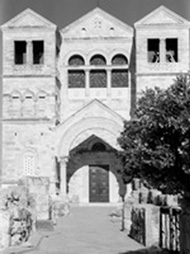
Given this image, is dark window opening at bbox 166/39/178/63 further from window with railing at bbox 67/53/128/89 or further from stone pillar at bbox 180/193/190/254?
stone pillar at bbox 180/193/190/254

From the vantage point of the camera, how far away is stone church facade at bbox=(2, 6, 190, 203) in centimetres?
3741

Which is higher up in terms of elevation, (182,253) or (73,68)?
(73,68)

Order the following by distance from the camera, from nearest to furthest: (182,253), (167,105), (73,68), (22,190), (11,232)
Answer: (167,105), (182,253), (11,232), (22,190), (73,68)

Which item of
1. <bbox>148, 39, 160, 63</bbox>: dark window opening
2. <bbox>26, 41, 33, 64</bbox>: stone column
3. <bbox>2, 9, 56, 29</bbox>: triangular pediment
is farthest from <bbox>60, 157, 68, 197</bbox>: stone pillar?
<bbox>148, 39, 160, 63</bbox>: dark window opening

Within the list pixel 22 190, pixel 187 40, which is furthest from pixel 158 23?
pixel 22 190

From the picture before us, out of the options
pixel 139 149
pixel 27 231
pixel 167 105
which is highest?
pixel 167 105

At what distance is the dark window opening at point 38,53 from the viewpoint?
131 ft

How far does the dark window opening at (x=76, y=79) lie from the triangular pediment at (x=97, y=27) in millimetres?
2359

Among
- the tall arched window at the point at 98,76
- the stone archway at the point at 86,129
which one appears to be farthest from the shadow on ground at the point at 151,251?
the tall arched window at the point at 98,76

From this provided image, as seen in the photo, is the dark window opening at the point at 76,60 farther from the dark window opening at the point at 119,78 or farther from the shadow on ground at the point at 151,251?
the shadow on ground at the point at 151,251

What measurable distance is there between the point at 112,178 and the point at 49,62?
8237 millimetres

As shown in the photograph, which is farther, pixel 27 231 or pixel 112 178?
pixel 112 178

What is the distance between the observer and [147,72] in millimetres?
37812

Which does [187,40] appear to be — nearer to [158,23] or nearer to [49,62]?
[158,23]
